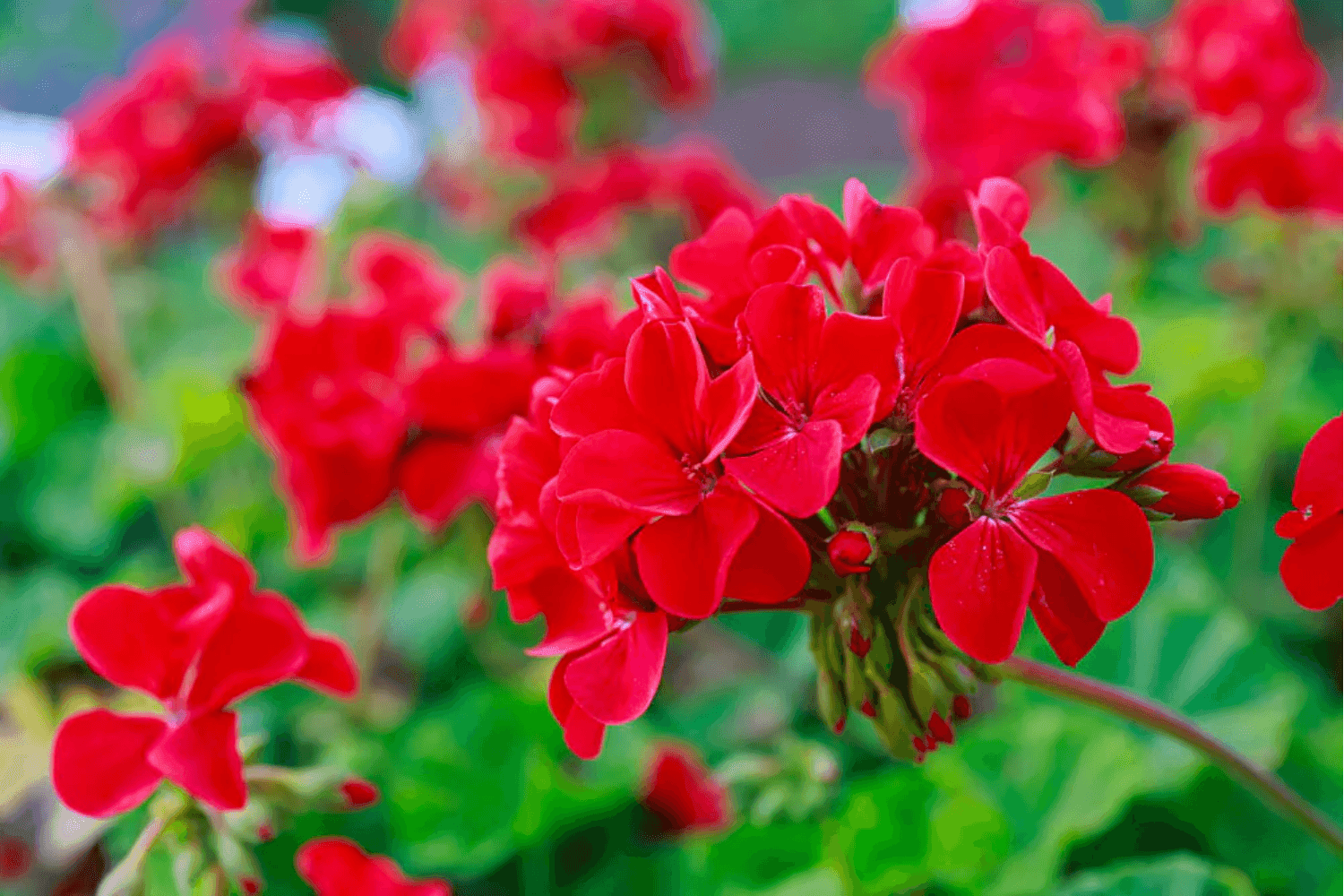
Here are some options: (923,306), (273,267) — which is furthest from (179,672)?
(273,267)

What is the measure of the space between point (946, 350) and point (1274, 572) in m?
0.89

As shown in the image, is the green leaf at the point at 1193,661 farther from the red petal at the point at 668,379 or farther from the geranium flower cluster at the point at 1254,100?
the red petal at the point at 668,379

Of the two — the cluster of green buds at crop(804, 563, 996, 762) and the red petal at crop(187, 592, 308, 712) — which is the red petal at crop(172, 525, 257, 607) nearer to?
the red petal at crop(187, 592, 308, 712)

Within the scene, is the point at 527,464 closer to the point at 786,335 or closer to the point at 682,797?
the point at 786,335

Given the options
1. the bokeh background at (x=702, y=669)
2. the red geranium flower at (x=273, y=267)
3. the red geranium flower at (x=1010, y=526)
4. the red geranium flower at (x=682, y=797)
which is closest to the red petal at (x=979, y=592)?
the red geranium flower at (x=1010, y=526)

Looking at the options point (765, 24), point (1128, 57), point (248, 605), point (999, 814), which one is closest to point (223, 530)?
point (248, 605)

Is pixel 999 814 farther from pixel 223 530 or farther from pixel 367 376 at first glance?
pixel 223 530

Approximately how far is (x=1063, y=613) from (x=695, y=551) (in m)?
0.12

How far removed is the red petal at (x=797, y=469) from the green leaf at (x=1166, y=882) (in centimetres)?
38

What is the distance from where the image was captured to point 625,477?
359 millimetres

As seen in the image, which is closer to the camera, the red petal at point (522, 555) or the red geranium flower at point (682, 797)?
the red petal at point (522, 555)

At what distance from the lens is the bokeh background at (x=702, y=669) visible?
0.71 metres

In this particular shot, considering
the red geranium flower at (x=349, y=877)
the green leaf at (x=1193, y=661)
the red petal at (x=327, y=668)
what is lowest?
the red geranium flower at (x=349, y=877)

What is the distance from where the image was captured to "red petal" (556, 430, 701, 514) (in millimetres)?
351
